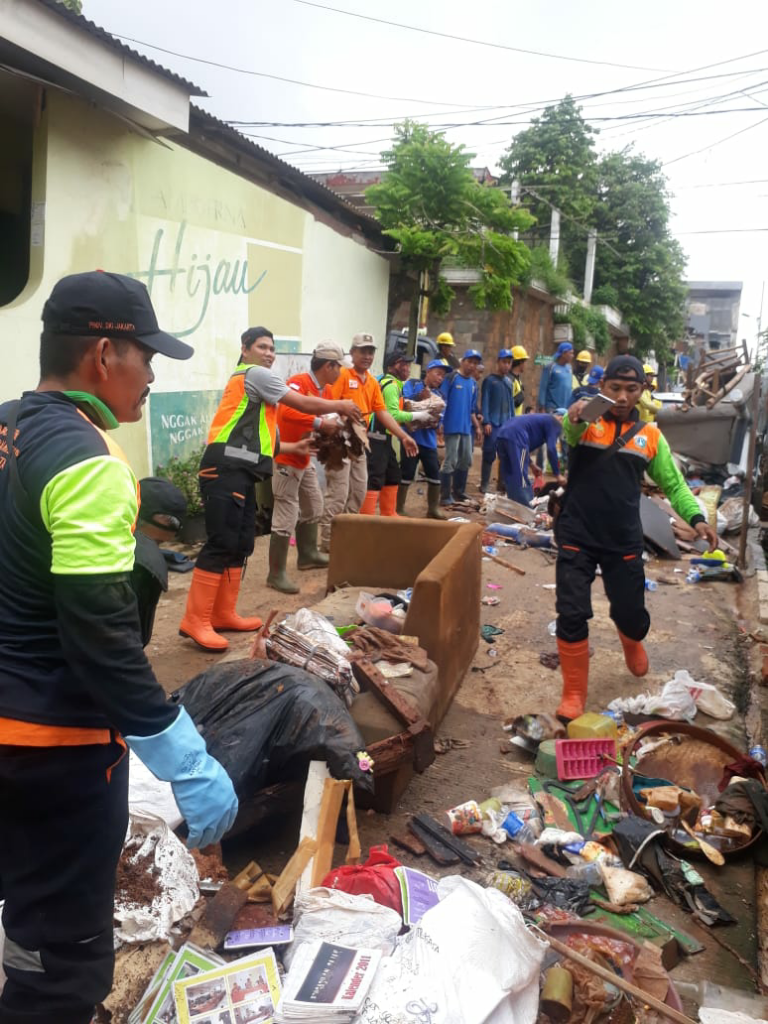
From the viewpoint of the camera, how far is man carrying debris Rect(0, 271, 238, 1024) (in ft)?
4.68

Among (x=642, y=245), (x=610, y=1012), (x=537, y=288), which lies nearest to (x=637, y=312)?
(x=642, y=245)

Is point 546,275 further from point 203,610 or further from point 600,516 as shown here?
point 203,610

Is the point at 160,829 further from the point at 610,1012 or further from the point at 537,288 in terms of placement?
the point at 537,288

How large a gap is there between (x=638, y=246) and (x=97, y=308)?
3213 centimetres

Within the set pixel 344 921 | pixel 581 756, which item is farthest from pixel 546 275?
pixel 344 921

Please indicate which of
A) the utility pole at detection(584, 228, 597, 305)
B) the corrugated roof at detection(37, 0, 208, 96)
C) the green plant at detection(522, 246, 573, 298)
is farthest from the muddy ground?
the utility pole at detection(584, 228, 597, 305)

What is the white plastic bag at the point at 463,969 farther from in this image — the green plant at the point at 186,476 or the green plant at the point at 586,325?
the green plant at the point at 586,325

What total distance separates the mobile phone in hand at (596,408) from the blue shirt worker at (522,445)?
5217mm

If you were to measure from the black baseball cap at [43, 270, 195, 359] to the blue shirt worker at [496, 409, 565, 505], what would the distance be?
8.03 metres

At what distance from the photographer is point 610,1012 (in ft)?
7.21

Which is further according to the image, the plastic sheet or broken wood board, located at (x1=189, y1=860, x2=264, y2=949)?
the plastic sheet

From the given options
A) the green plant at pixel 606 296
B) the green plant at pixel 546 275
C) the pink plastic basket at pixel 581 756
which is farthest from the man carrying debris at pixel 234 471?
the green plant at pixel 606 296

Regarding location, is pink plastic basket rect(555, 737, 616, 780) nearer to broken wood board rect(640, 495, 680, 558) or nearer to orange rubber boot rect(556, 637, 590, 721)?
orange rubber boot rect(556, 637, 590, 721)

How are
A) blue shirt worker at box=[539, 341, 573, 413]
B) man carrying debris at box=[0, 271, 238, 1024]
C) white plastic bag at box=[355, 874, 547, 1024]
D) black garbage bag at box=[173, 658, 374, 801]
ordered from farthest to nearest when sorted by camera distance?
blue shirt worker at box=[539, 341, 573, 413] < black garbage bag at box=[173, 658, 374, 801] < white plastic bag at box=[355, 874, 547, 1024] < man carrying debris at box=[0, 271, 238, 1024]
